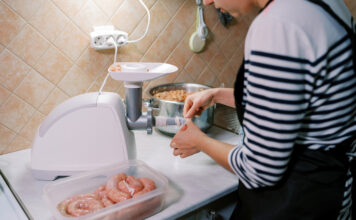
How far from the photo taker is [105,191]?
2.46ft

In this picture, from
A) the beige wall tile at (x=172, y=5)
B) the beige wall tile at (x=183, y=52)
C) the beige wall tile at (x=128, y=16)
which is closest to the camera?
the beige wall tile at (x=128, y=16)

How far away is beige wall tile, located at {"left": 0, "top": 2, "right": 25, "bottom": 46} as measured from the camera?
954 mm

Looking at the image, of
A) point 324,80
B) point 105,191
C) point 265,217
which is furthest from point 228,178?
point 324,80

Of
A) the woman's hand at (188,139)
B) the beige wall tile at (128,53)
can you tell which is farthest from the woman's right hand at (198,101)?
the beige wall tile at (128,53)

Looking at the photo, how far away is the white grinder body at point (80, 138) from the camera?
83cm

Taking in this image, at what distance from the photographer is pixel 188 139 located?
80cm

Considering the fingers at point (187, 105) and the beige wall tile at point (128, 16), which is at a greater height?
the beige wall tile at point (128, 16)

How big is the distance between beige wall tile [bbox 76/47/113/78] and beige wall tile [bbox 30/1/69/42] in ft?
0.43

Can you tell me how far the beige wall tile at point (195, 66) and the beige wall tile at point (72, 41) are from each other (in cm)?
56

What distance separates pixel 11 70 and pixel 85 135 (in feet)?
1.39

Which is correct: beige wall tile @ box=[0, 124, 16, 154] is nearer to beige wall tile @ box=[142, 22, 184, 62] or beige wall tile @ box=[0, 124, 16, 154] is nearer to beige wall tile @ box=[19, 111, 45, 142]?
beige wall tile @ box=[19, 111, 45, 142]

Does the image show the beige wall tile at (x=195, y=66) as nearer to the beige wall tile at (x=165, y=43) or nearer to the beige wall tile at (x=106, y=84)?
the beige wall tile at (x=165, y=43)

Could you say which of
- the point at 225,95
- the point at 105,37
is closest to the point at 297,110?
the point at 225,95

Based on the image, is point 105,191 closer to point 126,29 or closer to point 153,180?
point 153,180
